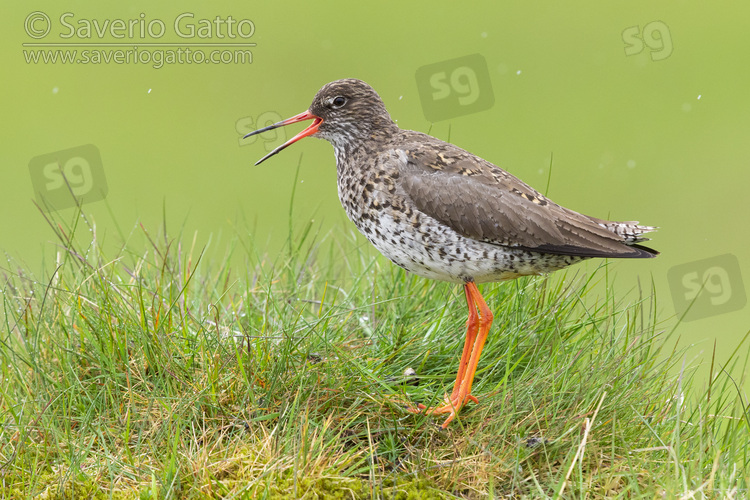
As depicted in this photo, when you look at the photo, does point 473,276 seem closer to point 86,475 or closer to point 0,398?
point 86,475

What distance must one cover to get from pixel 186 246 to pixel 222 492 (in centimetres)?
362

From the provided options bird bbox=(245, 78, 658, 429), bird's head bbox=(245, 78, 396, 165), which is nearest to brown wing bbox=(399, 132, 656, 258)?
bird bbox=(245, 78, 658, 429)

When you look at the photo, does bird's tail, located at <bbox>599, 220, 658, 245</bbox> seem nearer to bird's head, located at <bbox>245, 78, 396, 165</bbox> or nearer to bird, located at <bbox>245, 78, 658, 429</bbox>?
bird, located at <bbox>245, 78, 658, 429</bbox>

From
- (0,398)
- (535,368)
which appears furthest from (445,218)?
(0,398)

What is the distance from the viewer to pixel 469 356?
604 cm

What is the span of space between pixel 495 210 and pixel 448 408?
149 cm

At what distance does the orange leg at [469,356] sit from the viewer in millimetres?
5406

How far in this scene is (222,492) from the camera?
469 centimetres

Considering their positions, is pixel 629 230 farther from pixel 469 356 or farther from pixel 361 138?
pixel 361 138

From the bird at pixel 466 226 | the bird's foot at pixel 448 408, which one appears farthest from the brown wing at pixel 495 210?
the bird's foot at pixel 448 408

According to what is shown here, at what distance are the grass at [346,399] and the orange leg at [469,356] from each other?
0.11m

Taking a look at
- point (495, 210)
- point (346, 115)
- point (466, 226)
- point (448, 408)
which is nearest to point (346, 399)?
point (448, 408)

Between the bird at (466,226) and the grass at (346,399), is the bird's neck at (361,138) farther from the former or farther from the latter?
the grass at (346,399)

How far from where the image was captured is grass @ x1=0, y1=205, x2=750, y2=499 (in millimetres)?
4836
